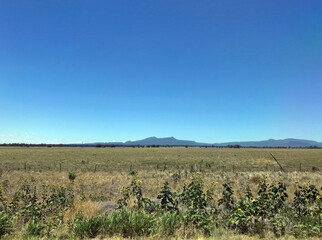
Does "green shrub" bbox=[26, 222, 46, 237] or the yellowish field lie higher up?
"green shrub" bbox=[26, 222, 46, 237]

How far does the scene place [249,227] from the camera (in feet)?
17.7

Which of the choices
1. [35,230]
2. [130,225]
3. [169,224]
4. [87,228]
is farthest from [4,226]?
[169,224]

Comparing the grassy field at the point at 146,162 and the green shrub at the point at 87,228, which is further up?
the green shrub at the point at 87,228

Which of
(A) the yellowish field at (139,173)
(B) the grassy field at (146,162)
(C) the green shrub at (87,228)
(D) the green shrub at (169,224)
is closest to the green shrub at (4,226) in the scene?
(C) the green shrub at (87,228)

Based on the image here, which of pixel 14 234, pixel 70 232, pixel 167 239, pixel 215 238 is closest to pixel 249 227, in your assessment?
pixel 215 238

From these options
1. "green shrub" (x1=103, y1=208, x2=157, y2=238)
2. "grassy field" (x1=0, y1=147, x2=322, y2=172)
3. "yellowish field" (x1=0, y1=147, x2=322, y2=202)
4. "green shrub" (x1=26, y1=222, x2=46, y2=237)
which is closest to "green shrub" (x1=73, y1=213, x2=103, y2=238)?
"green shrub" (x1=103, y1=208, x2=157, y2=238)

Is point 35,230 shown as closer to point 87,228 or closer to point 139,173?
point 87,228

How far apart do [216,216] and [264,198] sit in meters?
1.47

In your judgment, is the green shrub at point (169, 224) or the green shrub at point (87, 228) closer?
the green shrub at point (87, 228)

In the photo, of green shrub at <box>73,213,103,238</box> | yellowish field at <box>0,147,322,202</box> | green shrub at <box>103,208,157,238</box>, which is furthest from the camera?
yellowish field at <box>0,147,322,202</box>

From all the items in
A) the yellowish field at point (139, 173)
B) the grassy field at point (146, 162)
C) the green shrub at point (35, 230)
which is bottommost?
the grassy field at point (146, 162)

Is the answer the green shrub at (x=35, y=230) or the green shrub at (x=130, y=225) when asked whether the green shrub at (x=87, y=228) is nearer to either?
the green shrub at (x=130, y=225)

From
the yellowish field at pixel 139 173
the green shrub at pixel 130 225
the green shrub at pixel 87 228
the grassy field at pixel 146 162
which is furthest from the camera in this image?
the grassy field at pixel 146 162

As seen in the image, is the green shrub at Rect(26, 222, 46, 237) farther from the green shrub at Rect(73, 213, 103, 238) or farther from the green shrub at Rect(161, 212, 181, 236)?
the green shrub at Rect(161, 212, 181, 236)
